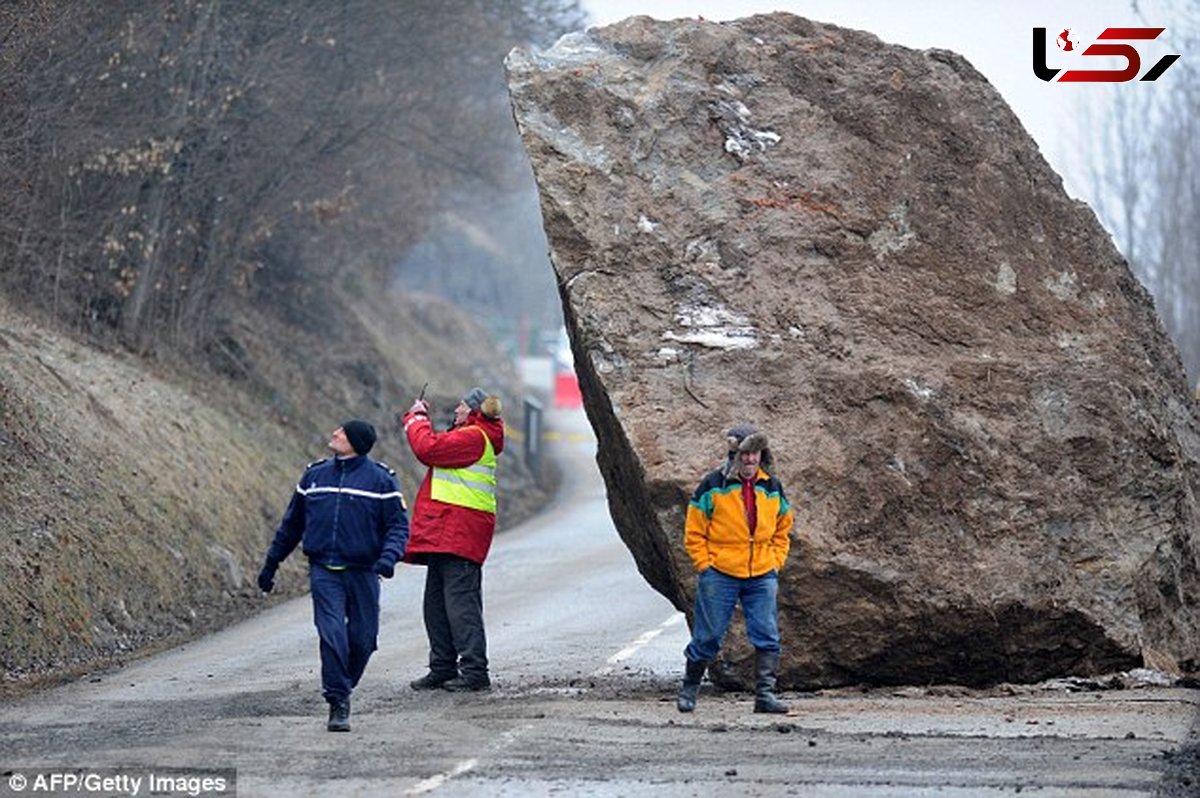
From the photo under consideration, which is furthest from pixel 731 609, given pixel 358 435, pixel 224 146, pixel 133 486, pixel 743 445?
pixel 224 146

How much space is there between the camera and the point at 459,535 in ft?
44.2

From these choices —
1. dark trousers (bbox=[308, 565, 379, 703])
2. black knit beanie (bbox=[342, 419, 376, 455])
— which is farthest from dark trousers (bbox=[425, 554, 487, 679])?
black knit beanie (bbox=[342, 419, 376, 455])

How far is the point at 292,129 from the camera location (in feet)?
86.9

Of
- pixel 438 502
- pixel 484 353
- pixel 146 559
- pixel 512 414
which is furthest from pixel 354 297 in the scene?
pixel 438 502

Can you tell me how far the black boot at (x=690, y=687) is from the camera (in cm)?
1211

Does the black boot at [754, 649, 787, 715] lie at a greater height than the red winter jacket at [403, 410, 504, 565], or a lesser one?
lesser

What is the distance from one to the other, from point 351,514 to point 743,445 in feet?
7.18

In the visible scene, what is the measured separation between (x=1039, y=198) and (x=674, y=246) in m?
2.41

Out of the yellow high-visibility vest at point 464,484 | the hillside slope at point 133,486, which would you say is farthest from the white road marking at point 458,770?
the hillside slope at point 133,486

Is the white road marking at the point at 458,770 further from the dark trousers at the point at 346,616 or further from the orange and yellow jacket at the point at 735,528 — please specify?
the orange and yellow jacket at the point at 735,528

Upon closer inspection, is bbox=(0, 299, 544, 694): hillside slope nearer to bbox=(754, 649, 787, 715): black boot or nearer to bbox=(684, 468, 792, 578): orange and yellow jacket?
bbox=(684, 468, 792, 578): orange and yellow jacket

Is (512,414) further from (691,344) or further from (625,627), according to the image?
(691,344)

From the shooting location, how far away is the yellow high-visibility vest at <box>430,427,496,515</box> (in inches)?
530

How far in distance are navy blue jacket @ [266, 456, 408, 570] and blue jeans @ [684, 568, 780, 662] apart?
173cm
